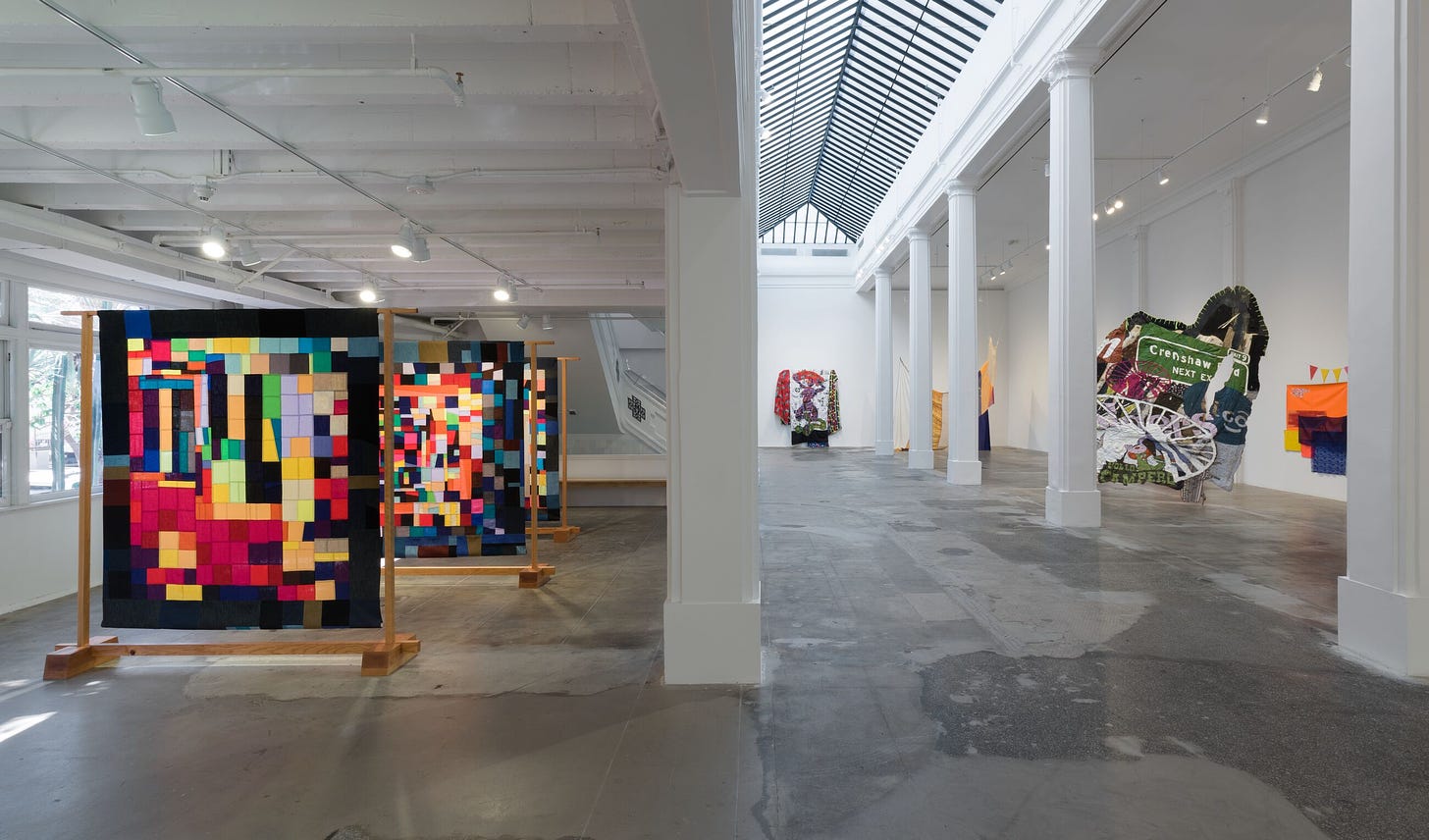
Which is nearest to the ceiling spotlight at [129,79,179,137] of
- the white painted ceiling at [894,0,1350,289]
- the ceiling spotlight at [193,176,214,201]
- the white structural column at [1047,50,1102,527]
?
the ceiling spotlight at [193,176,214,201]

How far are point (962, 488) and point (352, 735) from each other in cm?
1102

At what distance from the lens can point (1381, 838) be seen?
2488 mm

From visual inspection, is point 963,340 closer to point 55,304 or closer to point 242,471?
point 242,471

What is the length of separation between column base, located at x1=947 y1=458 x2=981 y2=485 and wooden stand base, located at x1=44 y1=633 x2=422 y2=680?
10.8 m

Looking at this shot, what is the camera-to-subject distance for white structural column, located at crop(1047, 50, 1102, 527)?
339 inches

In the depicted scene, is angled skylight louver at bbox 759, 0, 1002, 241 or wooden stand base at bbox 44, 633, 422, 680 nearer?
wooden stand base at bbox 44, 633, 422, 680

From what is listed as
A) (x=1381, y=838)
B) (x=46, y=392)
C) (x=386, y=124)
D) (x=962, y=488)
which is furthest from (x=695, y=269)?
(x=962, y=488)

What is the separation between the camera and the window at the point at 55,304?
8.03 m

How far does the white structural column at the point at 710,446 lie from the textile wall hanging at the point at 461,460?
3.15 meters

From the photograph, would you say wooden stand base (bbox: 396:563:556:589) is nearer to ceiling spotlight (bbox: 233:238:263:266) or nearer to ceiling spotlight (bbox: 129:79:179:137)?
ceiling spotlight (bbox: 233:238:263:266)

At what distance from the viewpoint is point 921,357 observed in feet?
55.3

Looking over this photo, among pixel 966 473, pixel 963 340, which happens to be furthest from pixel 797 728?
pixel 963 340

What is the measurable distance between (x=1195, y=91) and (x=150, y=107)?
473 inches

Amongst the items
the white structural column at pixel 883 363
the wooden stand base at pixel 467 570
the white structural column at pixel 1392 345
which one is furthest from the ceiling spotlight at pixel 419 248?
the white structural column at pixel 883 363
